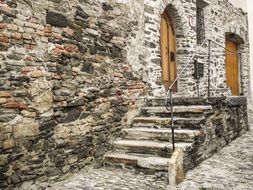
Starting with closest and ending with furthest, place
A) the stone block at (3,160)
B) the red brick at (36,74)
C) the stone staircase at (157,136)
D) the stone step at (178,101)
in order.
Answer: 1. the stone block at (3,160)
2. the red brick at (36,74)
3. the stone staircase at (157,136)
4. the stone step at (178,101)

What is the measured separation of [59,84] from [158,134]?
1.89 m

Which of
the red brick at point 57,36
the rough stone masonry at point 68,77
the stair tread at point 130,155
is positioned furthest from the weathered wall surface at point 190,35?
the red brick at point 57,36

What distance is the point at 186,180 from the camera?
174 inches

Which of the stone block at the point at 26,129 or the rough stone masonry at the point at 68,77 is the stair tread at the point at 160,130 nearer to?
the rough stone masonry at the point at 68,77

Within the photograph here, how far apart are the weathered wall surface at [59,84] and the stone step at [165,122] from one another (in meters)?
0.36

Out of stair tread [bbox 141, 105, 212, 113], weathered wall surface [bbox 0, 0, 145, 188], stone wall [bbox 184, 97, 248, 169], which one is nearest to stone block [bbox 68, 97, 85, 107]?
weathered wall surface [bbox 0, 0, 145, 188]

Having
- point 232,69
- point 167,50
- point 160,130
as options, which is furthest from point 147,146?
point 232,69

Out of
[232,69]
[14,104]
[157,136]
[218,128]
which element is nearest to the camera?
[14,104]

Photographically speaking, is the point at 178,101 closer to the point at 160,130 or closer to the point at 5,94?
the point at 160,130

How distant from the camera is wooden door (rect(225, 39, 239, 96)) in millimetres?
11141

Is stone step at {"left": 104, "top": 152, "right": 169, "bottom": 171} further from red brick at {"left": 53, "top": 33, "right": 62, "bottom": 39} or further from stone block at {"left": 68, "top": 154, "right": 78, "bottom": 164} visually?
red brick at {"left": 53, "top": 33, "right": 62, "bottom": 39}

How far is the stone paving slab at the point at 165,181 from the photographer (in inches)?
163

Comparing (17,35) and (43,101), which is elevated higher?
(17,35)

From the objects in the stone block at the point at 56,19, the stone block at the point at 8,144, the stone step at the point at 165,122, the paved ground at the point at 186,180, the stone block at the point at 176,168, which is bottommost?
the paved ground at the point at 186,180
